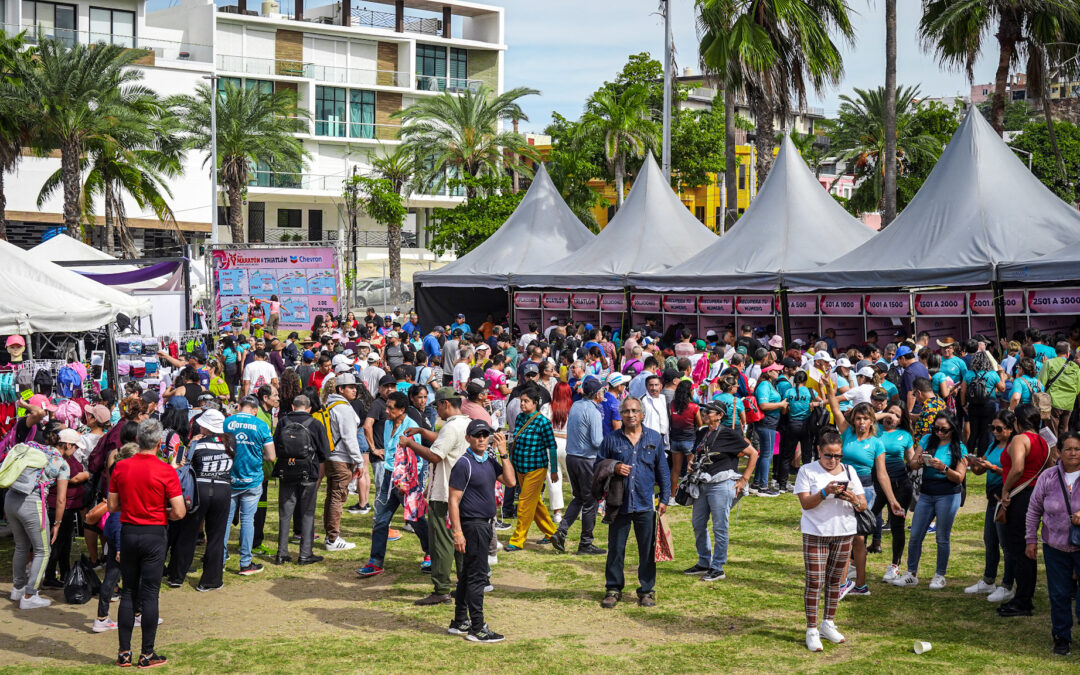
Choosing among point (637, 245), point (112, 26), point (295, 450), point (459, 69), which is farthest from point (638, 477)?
point (459, 69)

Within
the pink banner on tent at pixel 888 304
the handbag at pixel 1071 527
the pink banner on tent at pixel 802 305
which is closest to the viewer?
the handbag at pixel 1071 527

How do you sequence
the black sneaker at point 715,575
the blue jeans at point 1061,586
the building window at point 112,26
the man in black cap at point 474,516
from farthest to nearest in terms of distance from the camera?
the building window at point 112,26 → the black sneaker at point 715,575 → the man in black cap at point 474,516 → the blue jeans at point 1061,586

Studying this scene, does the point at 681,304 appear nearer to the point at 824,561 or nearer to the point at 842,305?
the point at 842,305

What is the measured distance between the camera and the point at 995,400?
554 inches

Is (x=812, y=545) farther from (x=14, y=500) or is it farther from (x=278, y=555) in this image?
(x=14, y=500)

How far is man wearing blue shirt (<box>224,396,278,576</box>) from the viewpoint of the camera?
382 inches

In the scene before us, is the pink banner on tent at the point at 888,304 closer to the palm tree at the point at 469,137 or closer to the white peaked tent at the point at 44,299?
the white peaked tent at the point at 44,299

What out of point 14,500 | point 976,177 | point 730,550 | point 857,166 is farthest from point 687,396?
point 857,166

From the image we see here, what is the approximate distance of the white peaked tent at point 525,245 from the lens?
2814cm

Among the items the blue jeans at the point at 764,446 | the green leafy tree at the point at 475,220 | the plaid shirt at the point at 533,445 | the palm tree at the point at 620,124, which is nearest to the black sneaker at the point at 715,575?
the plaid shirt at the point at 533,445

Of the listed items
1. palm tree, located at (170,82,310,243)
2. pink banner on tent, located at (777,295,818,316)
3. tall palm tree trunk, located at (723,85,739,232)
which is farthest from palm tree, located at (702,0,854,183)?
palm tree, located at (170,82,310,243)

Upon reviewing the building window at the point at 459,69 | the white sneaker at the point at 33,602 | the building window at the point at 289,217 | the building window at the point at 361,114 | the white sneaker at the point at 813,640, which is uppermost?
the building window at the point at 459,69

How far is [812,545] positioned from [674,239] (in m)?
18.8

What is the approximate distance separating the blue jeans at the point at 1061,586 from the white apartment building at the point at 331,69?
5481 centimetres
